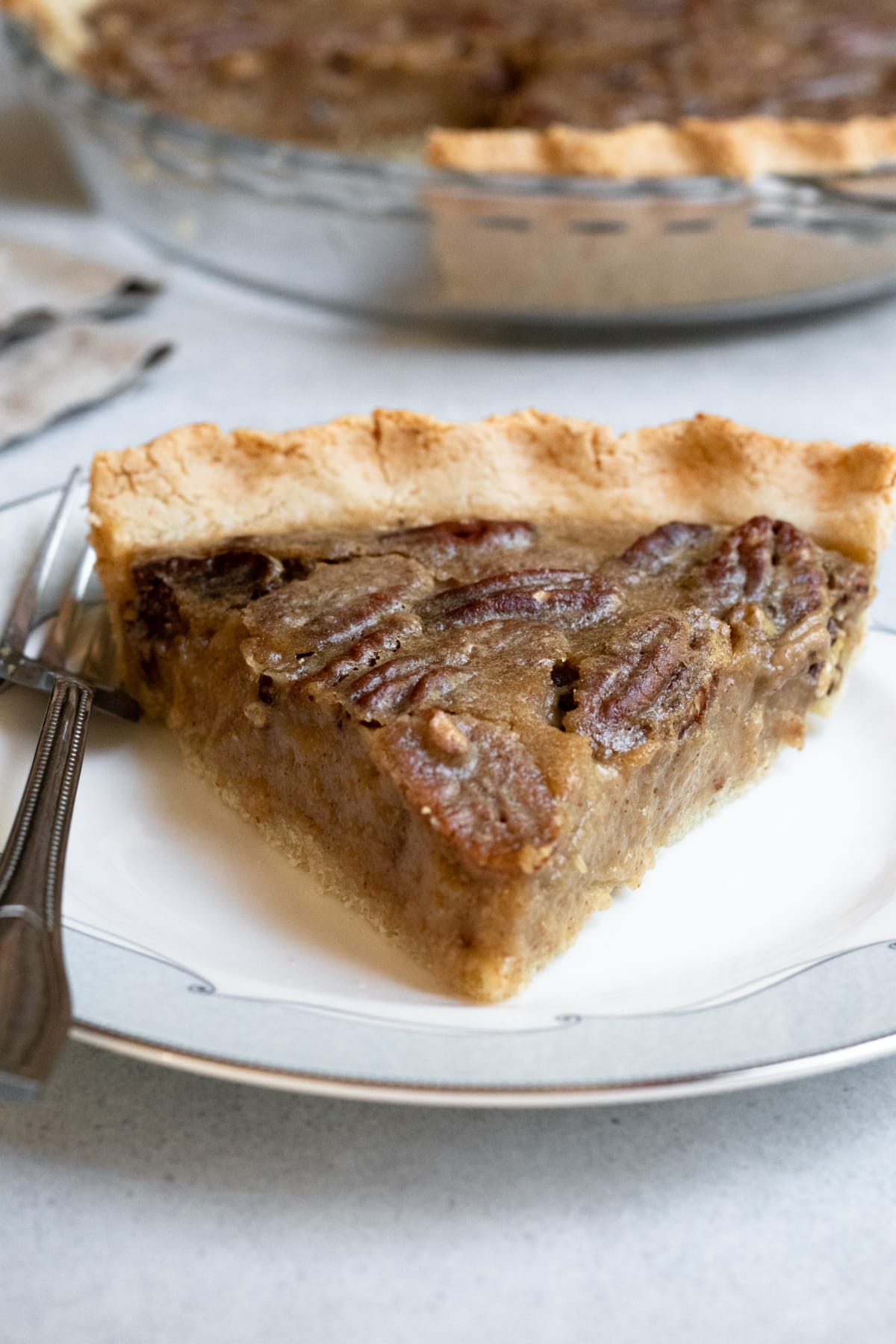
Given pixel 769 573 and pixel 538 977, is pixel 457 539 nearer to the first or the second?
pixel 769 573

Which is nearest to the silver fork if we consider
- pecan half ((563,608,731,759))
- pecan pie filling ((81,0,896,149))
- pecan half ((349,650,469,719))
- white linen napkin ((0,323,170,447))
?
pecan half ((349,650,469,719))

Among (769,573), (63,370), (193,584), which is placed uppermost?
(193,584)

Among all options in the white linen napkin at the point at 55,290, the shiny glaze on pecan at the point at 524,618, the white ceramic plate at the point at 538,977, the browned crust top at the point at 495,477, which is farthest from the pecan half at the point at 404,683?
the white linen napkin at the point at 55,290

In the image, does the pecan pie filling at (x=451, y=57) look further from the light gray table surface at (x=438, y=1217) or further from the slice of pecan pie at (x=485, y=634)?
the light gray table surface at (x=438, y=1217)

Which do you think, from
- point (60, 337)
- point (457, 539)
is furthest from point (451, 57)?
point (457, 539)

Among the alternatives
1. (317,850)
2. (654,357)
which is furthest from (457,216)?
(317,850)
